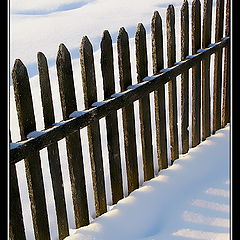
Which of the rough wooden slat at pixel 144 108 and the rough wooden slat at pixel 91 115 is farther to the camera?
the rough wooden slat at pixel 144 108

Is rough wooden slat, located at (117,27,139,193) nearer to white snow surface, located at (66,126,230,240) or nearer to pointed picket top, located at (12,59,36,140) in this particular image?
white snow surface, located at (66,126,230,240)

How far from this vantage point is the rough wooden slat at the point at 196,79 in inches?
162

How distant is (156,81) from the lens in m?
3.54

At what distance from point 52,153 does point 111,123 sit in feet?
1.96

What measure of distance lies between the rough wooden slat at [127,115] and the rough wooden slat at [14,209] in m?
1.09

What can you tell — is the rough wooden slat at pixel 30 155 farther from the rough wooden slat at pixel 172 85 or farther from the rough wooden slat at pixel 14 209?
the rough wooden slat at pixel 172 85

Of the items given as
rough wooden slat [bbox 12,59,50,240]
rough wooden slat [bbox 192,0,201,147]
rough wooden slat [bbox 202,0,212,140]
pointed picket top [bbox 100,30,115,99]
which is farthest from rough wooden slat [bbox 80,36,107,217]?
rough wooden slat [bbox 202,0,212,140]

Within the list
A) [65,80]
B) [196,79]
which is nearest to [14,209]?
[65,80]

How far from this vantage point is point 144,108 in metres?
3.51

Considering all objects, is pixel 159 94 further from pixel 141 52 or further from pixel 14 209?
pixel 14 209

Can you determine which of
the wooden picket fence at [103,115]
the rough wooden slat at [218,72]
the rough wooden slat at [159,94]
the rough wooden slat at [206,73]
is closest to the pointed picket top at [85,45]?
the wooden picket fence at [103,115]

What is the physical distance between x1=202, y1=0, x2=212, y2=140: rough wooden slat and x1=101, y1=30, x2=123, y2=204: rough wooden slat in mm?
1465
